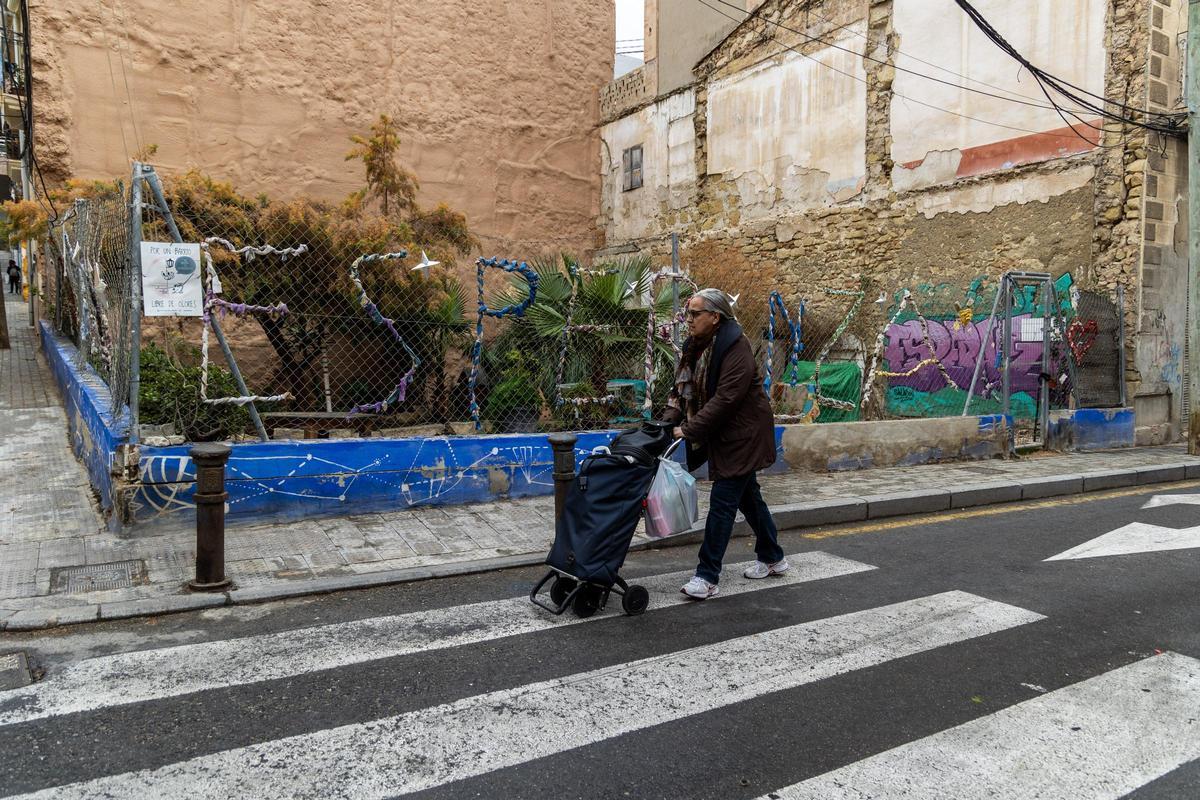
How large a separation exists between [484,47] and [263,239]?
914 cm

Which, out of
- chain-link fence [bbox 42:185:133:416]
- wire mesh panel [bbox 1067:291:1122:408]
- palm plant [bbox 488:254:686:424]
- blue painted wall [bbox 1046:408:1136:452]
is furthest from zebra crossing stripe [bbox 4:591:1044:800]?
wire mesh panel [bbox 1067:291:1122:408]

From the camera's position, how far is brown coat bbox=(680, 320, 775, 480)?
15.9 ft

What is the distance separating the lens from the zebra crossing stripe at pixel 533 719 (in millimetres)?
2844

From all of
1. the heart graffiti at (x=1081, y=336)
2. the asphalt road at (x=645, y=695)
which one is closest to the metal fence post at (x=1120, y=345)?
the heart graffiti at (x=1081, y=336)

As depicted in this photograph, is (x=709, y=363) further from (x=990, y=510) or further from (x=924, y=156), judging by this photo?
(x=924, y=156)

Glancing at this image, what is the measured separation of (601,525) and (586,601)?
1.73 ft

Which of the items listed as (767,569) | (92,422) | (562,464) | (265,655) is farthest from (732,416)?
(92,422)

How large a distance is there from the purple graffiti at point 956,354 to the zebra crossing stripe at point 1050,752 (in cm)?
883

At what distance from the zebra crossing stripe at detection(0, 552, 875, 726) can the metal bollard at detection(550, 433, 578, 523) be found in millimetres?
936

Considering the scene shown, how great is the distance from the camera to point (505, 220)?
18062 mm

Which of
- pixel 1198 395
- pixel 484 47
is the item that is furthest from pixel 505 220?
pixel 1198 395

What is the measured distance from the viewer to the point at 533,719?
3.33 m

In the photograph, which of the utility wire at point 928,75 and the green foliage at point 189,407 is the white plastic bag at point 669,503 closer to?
the green foliage at point 189,407

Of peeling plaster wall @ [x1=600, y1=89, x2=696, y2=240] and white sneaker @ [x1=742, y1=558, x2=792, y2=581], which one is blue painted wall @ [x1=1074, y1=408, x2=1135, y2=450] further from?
peeling plaster wall @ [x1=600, y1=89, x2=696, y2=240]
